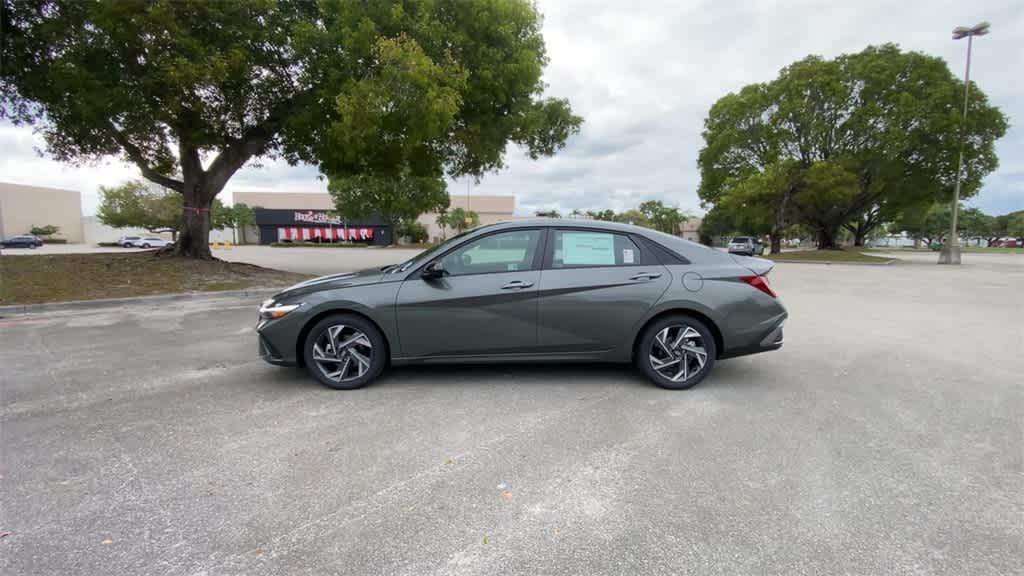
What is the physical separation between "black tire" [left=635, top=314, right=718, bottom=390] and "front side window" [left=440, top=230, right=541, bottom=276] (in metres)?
1.21

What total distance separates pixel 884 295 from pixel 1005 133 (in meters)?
25.2

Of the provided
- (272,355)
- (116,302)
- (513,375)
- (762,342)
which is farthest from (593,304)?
(116,302)

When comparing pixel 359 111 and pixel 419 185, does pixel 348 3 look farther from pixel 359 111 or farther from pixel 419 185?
pixel 419 185

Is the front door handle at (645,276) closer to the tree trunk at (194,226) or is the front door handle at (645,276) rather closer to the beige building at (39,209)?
the tree trunk at (194,226)

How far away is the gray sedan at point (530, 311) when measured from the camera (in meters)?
4.04

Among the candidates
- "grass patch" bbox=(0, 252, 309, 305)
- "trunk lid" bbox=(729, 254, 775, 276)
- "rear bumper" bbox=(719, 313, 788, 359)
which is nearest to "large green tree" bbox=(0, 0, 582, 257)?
"grass patch" bbox=(0, 252, 309, 305)

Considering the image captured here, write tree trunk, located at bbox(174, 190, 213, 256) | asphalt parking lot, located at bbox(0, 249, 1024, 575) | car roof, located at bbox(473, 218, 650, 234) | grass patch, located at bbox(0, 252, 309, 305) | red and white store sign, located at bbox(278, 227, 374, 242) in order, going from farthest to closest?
red and white store sign, located at bbox(278, 227, 374, 242) < tree trunk, located at bbox(174, 190, 213, 256) < grass patch, located at bbox(0, 252, 309, 305) < car roof, located at bbox(473, 218, 650, 234) < asphalt parking lot, located at bbox(0, 249, 1024, 575)

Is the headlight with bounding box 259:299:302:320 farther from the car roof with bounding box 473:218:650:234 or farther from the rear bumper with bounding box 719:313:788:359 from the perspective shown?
the rear bumper with bounding box 719:313:788:359

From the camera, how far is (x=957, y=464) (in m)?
2.87

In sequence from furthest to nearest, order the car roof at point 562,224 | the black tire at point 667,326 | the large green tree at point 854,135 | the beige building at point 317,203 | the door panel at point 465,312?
1. the beige building at point 317,203
2. the large green tree at point 854,135
3. the car roof at point 562,224
4. the black tire at point 667,326
5. the door panel at point 465,312

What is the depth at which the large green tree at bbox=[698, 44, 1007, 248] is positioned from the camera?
84.8 ft

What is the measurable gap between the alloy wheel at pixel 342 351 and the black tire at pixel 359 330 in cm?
2

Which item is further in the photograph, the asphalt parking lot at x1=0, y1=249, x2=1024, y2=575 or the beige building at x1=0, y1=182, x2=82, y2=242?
the beige building at x1=0, y1=182, x2=82, y2=242

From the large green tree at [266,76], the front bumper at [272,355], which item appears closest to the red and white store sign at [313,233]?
the large green tree at [266,76]
